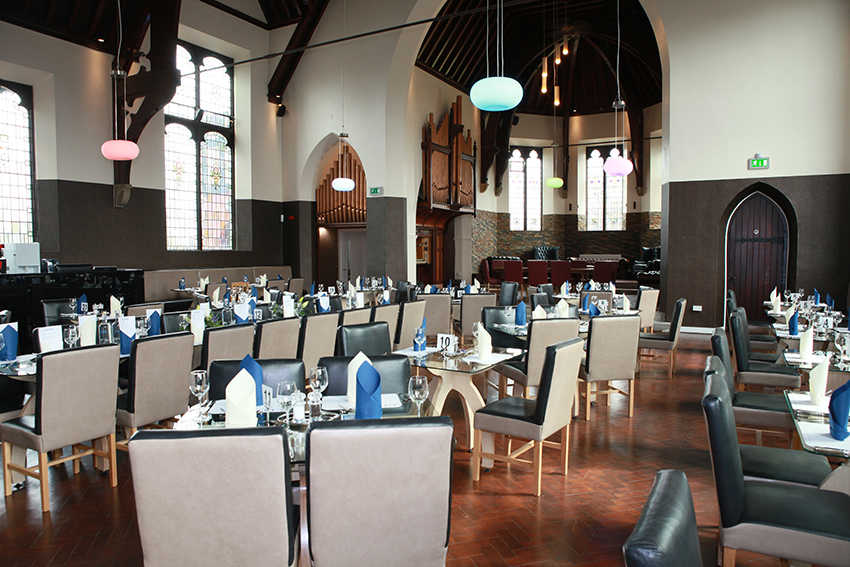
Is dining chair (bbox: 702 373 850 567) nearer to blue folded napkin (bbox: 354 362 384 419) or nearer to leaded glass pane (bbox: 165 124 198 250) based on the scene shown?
blue folded napkin (bbox: 354 362 384 419)

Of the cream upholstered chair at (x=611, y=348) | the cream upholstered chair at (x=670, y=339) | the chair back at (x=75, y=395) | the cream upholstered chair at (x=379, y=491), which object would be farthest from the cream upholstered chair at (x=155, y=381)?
the cream upholstered chair at (x=670, y=339)

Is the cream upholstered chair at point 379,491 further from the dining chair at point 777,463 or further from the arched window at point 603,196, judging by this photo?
the arched window at point 603,196

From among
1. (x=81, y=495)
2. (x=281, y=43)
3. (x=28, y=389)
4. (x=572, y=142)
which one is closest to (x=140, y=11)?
(x=281, y=43)

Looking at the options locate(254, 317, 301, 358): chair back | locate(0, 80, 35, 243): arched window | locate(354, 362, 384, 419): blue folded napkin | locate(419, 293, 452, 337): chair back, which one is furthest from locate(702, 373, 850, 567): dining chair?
locate(0, 80, 35, 243): arched window

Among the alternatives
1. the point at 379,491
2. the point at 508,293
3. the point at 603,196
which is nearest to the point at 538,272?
the point at 603,196

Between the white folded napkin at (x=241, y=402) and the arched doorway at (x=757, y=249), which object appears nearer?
the white folded napkin at (x=241, y=402)

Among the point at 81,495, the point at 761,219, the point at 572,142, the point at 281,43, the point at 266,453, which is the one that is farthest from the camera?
the point at 572,142

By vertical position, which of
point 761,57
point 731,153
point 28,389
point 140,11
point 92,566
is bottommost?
point 92,566

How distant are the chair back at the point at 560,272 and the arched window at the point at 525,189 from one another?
11.2ft

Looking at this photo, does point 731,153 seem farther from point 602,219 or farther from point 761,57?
point 602,219

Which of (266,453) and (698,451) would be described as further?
(698,451)

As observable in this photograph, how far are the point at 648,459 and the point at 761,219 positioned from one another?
7.23 metres

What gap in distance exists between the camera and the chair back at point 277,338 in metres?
4.74

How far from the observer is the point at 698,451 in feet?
13.8
